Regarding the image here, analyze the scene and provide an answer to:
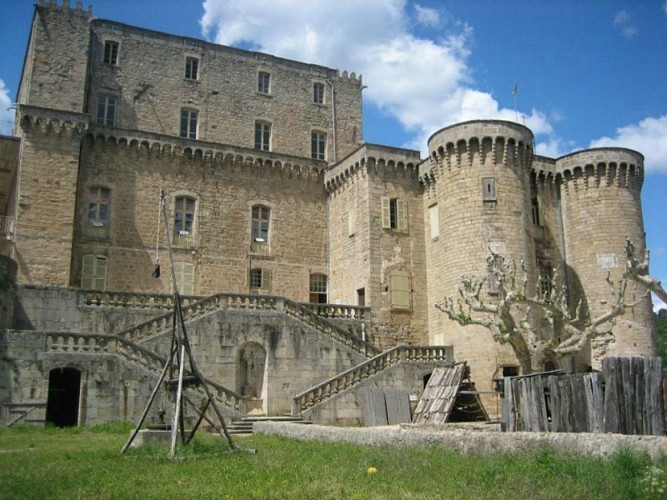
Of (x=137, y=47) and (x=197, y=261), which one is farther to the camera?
(x=137, y=47)

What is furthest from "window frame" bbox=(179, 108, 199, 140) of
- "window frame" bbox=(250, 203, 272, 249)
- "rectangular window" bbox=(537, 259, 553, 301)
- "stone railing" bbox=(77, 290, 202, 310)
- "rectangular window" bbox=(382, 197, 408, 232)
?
"rectangular window" bbox=(537, 259, 553, 301)

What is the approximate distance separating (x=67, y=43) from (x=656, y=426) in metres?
31.2

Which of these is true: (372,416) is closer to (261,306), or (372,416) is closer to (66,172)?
(261,306)

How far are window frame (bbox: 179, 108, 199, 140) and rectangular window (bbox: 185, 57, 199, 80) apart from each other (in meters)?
1.95

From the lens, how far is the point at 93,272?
102ft

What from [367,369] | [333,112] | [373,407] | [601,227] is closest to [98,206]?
[367,369]

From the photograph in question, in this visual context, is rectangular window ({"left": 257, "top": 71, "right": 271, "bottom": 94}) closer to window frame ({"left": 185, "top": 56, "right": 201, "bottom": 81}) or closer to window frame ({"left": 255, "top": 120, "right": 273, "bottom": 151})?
window frame ({"left": 255, "top": 120, "right": 273, "bottom": 151})

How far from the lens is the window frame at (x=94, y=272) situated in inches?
1220

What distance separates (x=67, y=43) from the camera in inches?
1337

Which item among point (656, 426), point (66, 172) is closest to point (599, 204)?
point (656, 426)

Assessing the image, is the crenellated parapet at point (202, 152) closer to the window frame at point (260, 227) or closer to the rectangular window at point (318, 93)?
the window frame at point (260, 227)

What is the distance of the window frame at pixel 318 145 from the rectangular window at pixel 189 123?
673 centimetres

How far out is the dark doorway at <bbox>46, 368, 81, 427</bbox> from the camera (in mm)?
23539

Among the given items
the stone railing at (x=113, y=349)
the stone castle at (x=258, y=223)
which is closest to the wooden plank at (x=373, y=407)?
the stone castle at (x=258, y=223)
